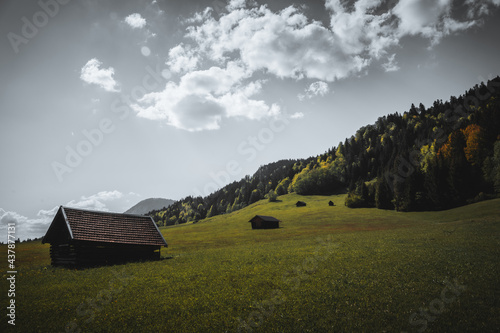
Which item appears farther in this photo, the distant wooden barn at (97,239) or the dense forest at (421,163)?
the dense forest at (421,163)

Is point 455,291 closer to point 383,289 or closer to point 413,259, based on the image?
point 383,289

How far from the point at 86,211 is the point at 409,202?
8354 cm

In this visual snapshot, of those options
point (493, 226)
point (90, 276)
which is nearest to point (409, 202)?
point (493, 226)

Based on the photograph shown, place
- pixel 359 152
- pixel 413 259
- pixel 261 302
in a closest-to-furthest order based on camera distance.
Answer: pixel 261 302
pixel 413 259
pixel 359 152

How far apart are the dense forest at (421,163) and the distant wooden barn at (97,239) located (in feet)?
251

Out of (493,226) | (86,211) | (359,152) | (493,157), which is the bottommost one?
(493,226)

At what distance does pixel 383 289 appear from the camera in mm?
13984

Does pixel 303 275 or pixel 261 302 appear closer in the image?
pixel 261 302

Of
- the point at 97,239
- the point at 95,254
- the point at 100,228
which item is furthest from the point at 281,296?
the point at 100,228

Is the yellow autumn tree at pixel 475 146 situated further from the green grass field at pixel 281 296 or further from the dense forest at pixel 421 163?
the green grass field at pixel 281 296

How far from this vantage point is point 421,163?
94750 mm

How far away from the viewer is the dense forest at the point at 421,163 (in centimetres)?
6412

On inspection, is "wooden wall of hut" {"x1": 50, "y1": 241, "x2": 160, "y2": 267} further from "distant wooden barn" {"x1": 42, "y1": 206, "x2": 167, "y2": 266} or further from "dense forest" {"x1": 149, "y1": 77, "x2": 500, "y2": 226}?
"dense forest" {"x1": 149, "y1": 77, "x2": 500, "y2": 226}

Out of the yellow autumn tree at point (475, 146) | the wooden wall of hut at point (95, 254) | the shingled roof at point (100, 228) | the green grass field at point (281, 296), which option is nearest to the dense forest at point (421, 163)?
the yellow autumn tree at point (475, 146)
